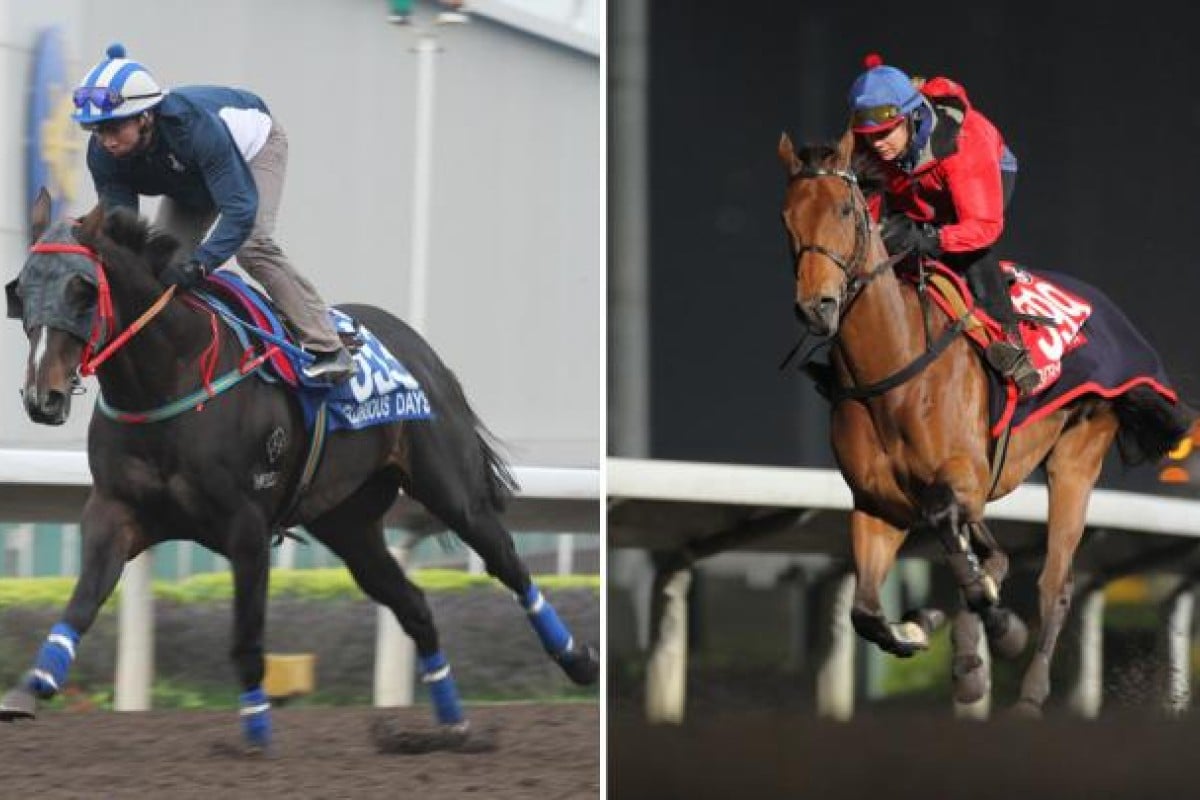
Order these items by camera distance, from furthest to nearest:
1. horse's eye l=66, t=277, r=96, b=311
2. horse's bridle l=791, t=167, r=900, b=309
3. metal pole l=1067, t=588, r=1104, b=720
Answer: metal pole l=1067, t=588, r=1104, b=720 → horse's bridle l=791, t=167, r=900, b=309 → horse's eye l=66, t=277, r=96, b=311

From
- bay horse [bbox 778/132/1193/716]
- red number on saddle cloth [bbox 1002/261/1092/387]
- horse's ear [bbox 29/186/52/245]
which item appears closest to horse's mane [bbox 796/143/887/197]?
bay horse [bbox 778/132/1193/716]

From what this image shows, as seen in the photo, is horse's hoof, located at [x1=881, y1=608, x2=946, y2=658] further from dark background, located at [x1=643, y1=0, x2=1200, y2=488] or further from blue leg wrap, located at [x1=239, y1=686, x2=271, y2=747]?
blue leg wrap, located at [x1=239, y1=686, x2=271, y2=747]

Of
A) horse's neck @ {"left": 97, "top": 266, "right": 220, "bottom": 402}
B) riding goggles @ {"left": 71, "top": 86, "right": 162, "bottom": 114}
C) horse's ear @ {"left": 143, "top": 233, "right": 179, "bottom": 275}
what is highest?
riding goggles @ {"left": 71, "top": 86, "right": 162, "bottom": 114}

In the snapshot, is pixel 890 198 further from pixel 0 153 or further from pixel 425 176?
pixel 0 153

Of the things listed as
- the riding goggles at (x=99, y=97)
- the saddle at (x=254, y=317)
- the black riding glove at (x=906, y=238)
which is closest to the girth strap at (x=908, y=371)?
the black riding glove at (x=906, y=238)

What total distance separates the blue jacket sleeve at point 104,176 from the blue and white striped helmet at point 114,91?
6cm

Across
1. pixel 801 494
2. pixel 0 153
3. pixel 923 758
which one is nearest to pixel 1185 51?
pixel 801 494

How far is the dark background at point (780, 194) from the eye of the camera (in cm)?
535

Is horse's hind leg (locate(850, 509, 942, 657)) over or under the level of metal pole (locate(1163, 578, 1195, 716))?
over

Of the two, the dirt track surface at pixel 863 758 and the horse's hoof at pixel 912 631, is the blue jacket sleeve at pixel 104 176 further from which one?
the horse's hoof at pixel 912 631

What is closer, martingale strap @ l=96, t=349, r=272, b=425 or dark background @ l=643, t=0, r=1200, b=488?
martingale strap @ l=96, t=349, r=272, b=425

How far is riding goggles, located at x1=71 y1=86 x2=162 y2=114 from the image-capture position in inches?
183

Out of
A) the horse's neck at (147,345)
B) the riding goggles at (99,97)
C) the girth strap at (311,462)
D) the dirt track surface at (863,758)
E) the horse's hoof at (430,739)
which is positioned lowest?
the dirt track surface at (863,758)

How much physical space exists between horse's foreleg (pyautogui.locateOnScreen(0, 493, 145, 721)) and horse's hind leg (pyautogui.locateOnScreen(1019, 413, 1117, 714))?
7.19 ft
